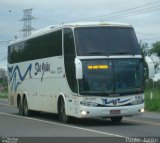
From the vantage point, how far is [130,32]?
944 inches

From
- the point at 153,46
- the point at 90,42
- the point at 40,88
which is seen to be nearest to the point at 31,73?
the point at 40,88

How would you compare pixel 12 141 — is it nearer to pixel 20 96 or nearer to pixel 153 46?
pixel 20 96

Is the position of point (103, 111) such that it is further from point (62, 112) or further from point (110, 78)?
point (62, 112)

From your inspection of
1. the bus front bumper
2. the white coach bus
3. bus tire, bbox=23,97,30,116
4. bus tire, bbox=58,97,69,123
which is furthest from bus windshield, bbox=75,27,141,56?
bus tire, bbox=23,97,30,116

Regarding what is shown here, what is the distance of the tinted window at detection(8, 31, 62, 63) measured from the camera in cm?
2561

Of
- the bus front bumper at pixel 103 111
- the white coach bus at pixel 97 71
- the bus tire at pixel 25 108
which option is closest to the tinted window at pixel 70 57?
the white coach bus at pixel 97 71

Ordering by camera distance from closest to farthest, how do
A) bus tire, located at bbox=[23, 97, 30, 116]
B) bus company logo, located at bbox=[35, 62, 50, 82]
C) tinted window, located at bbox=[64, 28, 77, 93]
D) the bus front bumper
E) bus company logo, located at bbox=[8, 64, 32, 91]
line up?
1. the bus front bumper
2. tinted window, located at bbox=[64, 28, 77, 93]
3. bus company logo, located at bbox=[35, 62, 50, 82]
4. bus tire, located at bbox=[23, 97, 30, 116]
5. bus company logo, located at bbox=[8, 64, 32, 91]

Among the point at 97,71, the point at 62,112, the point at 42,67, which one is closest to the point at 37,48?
the point at 42,67

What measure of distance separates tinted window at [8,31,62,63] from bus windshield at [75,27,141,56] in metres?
1.81

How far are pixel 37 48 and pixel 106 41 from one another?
20.4 ft

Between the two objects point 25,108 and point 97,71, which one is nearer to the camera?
point 97,71

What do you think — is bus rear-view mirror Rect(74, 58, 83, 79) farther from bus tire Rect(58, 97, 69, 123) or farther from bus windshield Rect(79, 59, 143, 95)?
bus tire Rect(58, 97, 69, 123)

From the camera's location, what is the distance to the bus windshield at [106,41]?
23.2 meters

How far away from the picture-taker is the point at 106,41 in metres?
23.5
